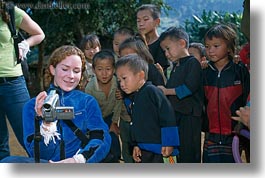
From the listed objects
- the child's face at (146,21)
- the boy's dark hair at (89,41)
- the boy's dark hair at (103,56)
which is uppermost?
the child's face at (146,21)

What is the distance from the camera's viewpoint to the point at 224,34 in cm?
400

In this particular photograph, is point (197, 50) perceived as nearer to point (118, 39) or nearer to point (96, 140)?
point (118, 39)

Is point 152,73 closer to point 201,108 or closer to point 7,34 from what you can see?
point 201,108

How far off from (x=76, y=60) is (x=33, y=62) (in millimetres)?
310

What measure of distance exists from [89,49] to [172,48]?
1.87 ft

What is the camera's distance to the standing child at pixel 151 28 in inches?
158

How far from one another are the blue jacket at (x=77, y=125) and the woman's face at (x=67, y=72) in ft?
0.17

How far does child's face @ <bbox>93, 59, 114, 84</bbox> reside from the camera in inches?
159

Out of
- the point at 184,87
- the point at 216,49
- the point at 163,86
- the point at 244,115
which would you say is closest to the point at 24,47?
the point at 163,86

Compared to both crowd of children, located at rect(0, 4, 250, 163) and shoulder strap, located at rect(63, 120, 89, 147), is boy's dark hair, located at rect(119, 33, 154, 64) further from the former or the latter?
shoulder strap, located at rect(63, 120, 89, 147)

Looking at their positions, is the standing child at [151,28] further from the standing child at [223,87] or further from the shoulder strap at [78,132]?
the shoulder strap at [78,132]

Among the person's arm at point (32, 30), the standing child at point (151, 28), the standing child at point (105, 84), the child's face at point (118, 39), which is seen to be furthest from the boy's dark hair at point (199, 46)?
the person's arm at point (32, 30)

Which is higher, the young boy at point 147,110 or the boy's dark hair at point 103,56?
the boy's dark hair at point 103,56

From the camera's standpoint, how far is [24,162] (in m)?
3.99
